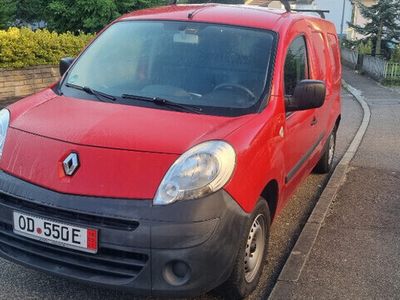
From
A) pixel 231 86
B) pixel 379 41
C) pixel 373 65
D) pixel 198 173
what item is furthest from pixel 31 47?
pixel 379 41

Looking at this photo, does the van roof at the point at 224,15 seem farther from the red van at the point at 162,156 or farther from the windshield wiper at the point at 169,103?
the windshield wiper at the point at 169,103

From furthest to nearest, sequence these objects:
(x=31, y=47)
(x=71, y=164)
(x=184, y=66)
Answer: (x=31, y=47)
(x=184, y=66)
(x=71, y=164)

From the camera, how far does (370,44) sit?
29.2 metres

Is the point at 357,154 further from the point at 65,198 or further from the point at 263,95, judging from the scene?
the point at 65,198

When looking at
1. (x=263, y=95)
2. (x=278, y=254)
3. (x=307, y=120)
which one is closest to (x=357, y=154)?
(x=307, y=120)

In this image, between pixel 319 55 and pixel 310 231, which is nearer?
pixel 310 231

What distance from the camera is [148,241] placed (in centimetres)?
279

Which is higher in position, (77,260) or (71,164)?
(71,164)

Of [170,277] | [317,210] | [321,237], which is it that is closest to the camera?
[170,277]

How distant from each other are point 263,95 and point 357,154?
440 centimetres

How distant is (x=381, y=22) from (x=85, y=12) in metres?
17.6

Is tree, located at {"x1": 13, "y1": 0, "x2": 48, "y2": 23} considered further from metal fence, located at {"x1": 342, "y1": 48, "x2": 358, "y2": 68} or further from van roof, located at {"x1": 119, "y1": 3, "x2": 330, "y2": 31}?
metal fence, located at {"x1": 342, "y1": 48, "x2": 358, "y2": 68}

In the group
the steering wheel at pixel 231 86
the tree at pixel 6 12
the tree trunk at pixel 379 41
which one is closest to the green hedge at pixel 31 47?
the tree at pixel 6 12

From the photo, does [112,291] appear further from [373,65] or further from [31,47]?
[373,65]
